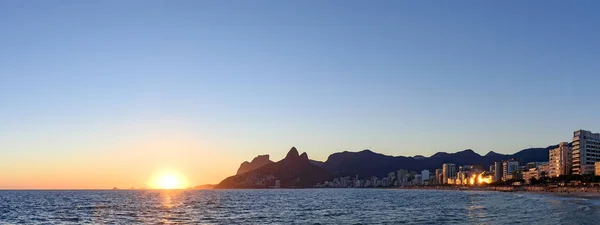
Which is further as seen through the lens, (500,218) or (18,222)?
(18,222)

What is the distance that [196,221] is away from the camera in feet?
268

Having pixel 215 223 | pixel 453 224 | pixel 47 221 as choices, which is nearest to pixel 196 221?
pixel 215 223

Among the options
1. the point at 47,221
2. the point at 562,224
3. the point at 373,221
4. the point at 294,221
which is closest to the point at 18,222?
the point at 47,221

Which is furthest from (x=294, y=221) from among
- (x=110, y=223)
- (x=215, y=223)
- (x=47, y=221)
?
(x=47, y=221)

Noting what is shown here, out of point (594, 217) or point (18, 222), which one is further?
point (18, 222)

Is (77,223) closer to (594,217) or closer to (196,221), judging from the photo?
(196,221)

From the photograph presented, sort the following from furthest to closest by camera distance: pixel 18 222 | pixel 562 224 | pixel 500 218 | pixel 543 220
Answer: pixel 18 222, pixel 500 218, pixel 543 220, pixel 562 224

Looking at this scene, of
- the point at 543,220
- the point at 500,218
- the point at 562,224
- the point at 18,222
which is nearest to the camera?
the point at 562,224

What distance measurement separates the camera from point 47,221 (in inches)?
3364

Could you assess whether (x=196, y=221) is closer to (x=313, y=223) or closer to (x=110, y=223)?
(x=110, y=223)

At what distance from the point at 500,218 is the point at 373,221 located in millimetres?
17886

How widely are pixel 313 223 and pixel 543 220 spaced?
1199 inches

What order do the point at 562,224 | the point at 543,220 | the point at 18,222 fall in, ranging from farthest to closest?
the point at 18,222 < the point at 543,220 < the point at 562,224

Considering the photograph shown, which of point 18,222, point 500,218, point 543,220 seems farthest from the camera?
point 18,222
